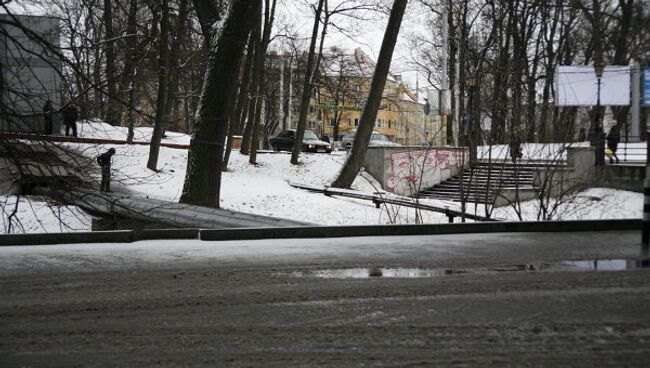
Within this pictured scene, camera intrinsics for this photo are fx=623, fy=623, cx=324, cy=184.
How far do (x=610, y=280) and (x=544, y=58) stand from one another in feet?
125

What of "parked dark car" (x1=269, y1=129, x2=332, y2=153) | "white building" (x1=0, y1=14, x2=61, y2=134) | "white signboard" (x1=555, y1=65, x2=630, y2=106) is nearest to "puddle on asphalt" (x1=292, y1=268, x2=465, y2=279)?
"white building" (x1=0, y1=14, x2=61, y2=134)

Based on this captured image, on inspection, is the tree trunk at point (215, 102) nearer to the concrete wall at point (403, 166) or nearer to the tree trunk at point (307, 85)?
the concrete wall at point (403, 166)

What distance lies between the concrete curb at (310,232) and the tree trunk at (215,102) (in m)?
3.86

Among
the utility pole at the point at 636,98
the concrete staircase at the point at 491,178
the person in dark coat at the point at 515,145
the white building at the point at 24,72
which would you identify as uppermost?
the utility pole at the point at 636,98

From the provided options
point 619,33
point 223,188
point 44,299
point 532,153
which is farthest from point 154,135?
point 619,33

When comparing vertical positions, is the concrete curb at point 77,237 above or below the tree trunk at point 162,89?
below

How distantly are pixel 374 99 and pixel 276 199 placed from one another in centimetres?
524

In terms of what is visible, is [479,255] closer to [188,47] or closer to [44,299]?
[44,299]

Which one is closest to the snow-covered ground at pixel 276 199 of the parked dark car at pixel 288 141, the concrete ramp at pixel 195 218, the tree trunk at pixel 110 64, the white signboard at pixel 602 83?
the tree trunk at pixel 110 64

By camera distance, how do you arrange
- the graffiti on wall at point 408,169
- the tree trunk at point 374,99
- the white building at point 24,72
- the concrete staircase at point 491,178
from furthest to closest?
the graffiti on wall at point 408,169, the tree trunk at point 374,99, the concrete staircase at point 491,178, the white building at point 24,72

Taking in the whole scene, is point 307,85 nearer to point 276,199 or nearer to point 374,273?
point 276,199

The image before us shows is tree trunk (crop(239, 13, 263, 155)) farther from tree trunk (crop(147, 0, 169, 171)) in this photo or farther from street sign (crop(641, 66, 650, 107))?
street sign (crop(641, 66, 650, 107))

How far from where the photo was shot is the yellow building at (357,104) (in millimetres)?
33625

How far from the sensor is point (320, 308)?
5281 millimetres
